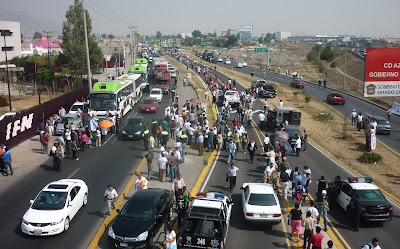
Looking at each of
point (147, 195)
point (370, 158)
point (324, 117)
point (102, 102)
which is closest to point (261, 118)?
point (370, 158)

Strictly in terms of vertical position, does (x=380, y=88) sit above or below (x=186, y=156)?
above

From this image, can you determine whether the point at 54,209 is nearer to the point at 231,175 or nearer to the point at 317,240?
the point at 231,175

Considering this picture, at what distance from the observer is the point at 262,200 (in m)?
14.6

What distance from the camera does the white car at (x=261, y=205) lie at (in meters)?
14.0

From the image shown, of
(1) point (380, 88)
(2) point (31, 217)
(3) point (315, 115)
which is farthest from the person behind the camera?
(3) point (315, 115)

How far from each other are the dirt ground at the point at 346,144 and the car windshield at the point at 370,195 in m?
4.50

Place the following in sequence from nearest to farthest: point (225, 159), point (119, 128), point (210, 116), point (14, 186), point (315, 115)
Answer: point (14, 186)
point (225, 159)
point (119, 128)
point (210, 116)
point (315, 115)

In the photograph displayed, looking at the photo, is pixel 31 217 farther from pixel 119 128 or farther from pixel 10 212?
pixel 119 128

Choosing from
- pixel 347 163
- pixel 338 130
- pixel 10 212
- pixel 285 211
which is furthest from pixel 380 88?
pixel 338 130

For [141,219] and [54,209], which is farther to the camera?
[54,209]

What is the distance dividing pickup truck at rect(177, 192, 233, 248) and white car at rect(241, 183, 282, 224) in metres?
1.02

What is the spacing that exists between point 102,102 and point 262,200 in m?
20.7

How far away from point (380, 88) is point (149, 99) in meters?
26.7

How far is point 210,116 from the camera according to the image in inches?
1422
